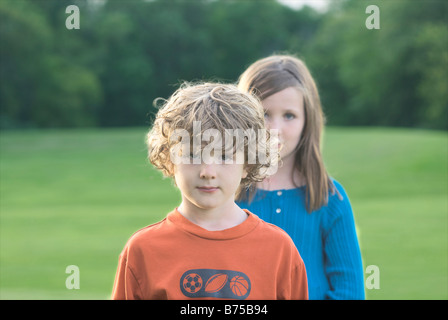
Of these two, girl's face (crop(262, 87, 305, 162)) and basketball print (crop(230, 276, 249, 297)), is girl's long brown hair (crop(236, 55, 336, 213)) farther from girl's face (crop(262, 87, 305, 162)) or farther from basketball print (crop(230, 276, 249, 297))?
basketball print (crop(230, 276, 249, 297))

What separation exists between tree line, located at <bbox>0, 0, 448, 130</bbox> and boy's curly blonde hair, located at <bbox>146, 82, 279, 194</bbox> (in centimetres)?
4211

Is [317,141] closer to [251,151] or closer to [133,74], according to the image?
[251,151]

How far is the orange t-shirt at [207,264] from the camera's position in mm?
1922

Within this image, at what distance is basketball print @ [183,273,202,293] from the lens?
1.92 meters

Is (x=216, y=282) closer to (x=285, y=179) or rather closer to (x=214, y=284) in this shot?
(x=214, y=284)

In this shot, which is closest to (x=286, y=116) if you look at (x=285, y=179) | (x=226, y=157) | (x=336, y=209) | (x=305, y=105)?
(x=305, y=105)

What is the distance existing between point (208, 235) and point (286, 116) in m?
1.05

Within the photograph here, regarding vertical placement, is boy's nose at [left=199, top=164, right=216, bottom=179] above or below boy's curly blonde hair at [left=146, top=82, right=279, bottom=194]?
below

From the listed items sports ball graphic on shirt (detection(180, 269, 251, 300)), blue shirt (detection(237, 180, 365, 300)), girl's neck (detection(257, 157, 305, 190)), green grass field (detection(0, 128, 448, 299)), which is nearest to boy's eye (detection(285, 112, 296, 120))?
girl's neck (detection(257, 157, 305, 190))

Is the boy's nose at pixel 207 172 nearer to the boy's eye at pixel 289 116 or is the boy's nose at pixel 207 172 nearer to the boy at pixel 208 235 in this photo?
the boy at pixel 208 235

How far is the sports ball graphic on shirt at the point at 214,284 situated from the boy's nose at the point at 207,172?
0.29 metres

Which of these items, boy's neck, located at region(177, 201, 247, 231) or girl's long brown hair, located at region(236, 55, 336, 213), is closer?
boy's neck, located at region(177, 201, 247, 231)
